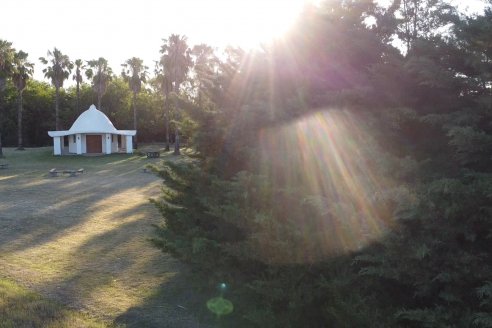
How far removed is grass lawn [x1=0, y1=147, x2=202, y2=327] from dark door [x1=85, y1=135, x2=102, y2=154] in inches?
1036

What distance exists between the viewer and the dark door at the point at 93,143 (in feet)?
138

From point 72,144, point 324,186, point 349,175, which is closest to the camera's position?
point 349,175

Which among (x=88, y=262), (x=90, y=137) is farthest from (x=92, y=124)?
(x=88, y=262)

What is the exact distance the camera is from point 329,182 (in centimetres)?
420

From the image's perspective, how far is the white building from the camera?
40.9 meters

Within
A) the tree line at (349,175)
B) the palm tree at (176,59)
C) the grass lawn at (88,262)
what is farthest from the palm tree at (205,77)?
the palm tree at (176,59)

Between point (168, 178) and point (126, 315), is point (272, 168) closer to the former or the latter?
point (168, 178)

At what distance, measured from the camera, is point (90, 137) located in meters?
42.0

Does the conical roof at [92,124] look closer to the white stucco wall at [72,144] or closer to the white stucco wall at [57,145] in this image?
the white stucco wall at [72,144]

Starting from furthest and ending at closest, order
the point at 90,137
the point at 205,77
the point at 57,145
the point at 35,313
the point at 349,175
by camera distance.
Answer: the point at 90,137 < the point at 57,145 < the point at 205,77 < the point at 35,313 < the point at 349,175

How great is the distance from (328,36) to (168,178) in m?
2.79

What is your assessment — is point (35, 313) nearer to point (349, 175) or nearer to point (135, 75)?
point (349, 175)

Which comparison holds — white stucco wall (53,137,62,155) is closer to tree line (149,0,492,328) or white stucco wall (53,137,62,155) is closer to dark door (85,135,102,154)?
dark door (85,135,102,154)

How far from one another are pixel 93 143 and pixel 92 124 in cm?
177
